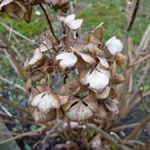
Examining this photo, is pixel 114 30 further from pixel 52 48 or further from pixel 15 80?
pixel 52 48

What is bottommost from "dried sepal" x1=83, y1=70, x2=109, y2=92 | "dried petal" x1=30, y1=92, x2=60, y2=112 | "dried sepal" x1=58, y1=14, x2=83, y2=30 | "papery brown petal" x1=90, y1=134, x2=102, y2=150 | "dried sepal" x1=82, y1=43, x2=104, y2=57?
"papery brown petal" x1=90, y1=134, x2=102, y2=150

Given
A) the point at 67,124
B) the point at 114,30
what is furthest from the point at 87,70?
the point at 114,30

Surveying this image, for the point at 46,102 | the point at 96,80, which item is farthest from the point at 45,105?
the point at 96,80

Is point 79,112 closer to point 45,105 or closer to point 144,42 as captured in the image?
point 45,105

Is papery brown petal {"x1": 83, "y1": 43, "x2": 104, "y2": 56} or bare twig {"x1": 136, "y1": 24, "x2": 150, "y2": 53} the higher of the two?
papery brown petal {"x1": 83, "y1": 43, "x2": 104, "y2": 56}

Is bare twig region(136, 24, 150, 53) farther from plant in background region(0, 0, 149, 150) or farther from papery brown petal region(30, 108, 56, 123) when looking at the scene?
papery brown petal region(30, 108, 56, 123)

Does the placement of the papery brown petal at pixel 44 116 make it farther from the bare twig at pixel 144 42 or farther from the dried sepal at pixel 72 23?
the bare twig at pixel 144 42

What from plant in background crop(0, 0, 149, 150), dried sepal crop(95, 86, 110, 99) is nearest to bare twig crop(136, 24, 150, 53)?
plant in background crop(0, 0, 149, 150)
